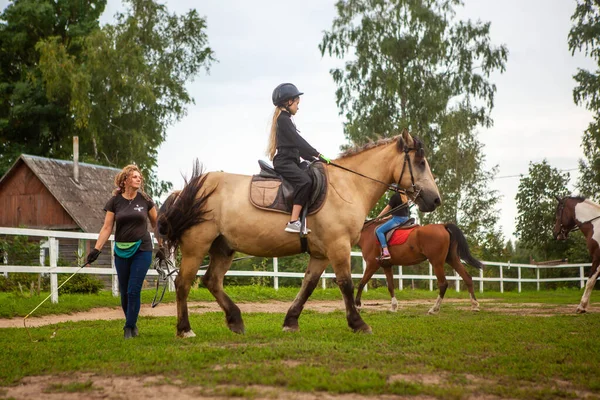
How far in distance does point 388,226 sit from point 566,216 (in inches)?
163

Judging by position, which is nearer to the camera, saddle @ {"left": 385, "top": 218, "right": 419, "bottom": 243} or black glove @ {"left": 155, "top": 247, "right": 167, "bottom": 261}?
black glove @ {"left": 155, "top": 247, "right": 167, "bottom": 261}

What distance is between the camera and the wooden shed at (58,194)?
112 ft

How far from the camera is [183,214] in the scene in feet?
27.4

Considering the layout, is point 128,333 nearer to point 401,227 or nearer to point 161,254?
point 161,254

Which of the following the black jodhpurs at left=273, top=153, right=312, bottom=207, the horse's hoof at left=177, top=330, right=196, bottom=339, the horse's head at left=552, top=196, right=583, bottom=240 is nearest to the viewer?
the horse's hoof at left=177, top=330, right=196, bottom=339

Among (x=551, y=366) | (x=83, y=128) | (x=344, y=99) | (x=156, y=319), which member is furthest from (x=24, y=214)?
(x=551, y=366)

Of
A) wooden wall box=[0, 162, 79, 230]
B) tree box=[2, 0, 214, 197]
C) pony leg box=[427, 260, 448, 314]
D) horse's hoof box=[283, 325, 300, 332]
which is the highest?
tree box=[2, 0, 214, 197]

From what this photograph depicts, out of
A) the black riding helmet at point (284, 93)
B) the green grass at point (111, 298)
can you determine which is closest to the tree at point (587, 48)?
the green grass at point (111, 298)

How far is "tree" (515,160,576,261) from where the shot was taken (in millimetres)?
48344

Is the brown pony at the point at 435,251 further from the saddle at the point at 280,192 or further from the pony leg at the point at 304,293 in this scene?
the saddle at the point at 280,192

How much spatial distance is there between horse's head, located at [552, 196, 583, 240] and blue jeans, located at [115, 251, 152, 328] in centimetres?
1042

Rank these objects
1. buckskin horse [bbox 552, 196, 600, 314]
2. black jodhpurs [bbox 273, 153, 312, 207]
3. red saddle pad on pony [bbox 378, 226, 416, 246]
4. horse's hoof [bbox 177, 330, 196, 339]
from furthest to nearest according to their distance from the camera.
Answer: red saddle pad on pony [bbox 378, 226, 416, 246] < buckskin horse [bbox 552, 196, 600, 314] < black jodhpurs [bbox 273, 153, 312, 207] < horse's hoof [bbox 177, 330, 196, 339]

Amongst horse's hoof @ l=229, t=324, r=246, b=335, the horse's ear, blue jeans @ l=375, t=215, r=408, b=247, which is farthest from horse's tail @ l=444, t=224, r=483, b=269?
horse's hoof @ l=229, t=324, r=246, b=335

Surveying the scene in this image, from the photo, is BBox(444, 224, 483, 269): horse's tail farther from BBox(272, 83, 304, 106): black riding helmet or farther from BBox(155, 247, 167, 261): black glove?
BBox(155, 247, 167, 261): black glove
